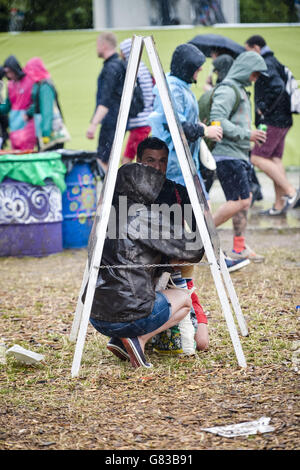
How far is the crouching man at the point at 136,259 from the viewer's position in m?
4.23

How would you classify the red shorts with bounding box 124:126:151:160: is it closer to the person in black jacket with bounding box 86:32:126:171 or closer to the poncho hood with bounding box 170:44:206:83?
the person in black jacket with bounding box 86:32:126:171

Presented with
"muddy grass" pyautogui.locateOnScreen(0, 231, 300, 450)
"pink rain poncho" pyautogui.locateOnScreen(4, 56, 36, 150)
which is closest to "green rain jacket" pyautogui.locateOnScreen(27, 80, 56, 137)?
"pink rain poncho" pyautogui.locateOnScreen(4, 56, 36, 150)

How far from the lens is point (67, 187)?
8.51m

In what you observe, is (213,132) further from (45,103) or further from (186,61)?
(45,103)

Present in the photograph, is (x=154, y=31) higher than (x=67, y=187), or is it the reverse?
(x=154, y=31)

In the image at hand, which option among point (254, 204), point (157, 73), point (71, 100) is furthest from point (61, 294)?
point (71, 100)

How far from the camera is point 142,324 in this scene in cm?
429

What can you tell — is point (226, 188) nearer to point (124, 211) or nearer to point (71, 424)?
point (124, 211)

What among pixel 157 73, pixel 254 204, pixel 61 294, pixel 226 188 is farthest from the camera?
pixel 254 204

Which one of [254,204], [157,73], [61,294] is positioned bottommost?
[254,204]

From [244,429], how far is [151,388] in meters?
0.79

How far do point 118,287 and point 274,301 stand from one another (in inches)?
81.1

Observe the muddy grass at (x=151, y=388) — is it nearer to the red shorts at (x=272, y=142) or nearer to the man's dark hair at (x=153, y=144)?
the man's dark hair at (x=153, y=144)

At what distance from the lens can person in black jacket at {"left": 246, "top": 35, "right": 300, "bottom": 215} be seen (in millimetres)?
9141
